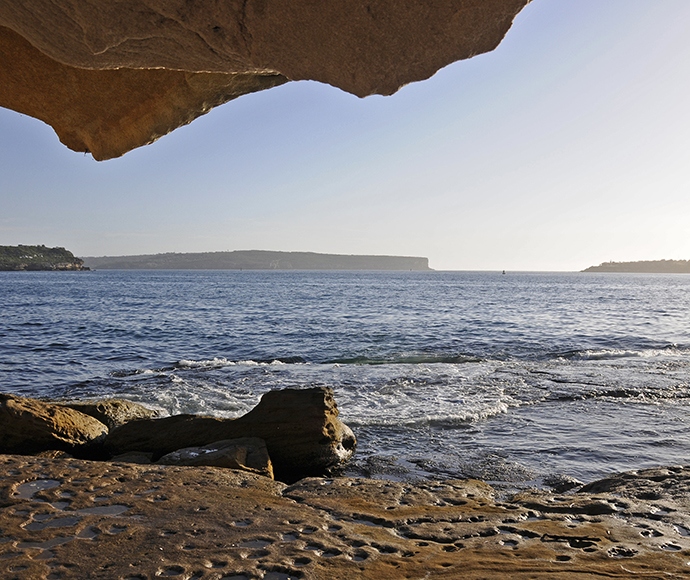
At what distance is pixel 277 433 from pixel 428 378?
717 cm

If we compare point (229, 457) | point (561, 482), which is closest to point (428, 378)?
point (561, 482)

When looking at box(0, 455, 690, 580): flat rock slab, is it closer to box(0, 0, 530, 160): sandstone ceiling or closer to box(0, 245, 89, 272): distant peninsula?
box(0, 0, 530, 160): sandstone ceiling

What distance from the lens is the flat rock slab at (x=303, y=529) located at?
311 cm

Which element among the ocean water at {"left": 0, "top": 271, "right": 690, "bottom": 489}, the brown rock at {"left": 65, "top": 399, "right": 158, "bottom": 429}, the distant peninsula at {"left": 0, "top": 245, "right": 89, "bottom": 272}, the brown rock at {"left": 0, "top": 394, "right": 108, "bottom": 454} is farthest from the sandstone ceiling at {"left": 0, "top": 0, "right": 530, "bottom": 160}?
the distant peninsula at {"left": 0, "top": 245, "right": 89, "bottom": 272}

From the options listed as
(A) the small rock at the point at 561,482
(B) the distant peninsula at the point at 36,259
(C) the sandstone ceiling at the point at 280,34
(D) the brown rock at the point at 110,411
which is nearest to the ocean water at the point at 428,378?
(A) the small rock at the point at 561,482

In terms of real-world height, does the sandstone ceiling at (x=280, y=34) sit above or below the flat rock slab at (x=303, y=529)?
above

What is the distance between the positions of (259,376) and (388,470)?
7.81 metres

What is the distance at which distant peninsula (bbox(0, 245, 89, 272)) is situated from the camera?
477ft

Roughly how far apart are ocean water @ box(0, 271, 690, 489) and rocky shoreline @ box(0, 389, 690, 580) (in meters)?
1.90

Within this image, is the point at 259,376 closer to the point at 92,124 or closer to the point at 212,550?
the point at 92,124

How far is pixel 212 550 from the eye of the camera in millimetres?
3359

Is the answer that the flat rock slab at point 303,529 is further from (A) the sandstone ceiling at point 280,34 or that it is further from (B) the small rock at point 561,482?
(A) the sandstone ceiling at point 280,34

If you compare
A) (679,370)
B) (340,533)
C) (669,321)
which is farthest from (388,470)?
(669,321)

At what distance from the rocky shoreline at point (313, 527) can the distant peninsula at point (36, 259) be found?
169m
